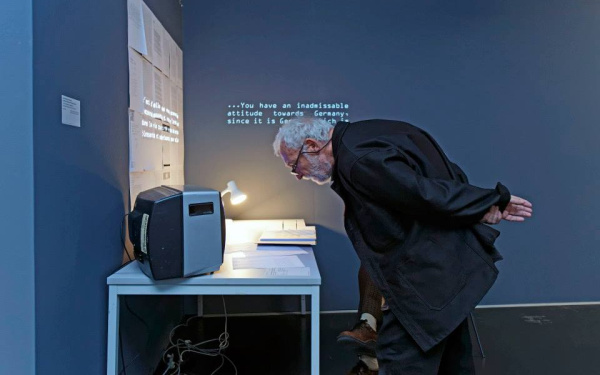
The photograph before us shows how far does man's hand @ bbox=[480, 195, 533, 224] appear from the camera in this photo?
4.41 ft

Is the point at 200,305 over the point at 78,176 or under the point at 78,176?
under

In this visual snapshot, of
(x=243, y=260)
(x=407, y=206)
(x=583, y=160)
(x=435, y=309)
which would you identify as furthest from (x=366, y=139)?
(x=583, y=160)

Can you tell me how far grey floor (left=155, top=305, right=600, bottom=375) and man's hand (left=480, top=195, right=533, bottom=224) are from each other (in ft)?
3.76

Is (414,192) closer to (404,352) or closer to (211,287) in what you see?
(404,352)

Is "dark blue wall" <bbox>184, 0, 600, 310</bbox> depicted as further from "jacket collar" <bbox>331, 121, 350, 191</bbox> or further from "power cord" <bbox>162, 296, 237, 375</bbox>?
"jacket collar" <bbox>331, 121, 350, 191</bbox>

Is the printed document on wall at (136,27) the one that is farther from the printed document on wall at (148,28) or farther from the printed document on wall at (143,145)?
the printed document on wall at (143,145)

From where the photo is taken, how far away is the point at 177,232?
146 centimetres

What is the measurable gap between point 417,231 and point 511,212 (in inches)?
→ 13.0

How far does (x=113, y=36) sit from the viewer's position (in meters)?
1.66

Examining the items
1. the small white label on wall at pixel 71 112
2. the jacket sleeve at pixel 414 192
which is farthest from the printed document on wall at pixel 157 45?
the jacket sleeve at pixel 414 192

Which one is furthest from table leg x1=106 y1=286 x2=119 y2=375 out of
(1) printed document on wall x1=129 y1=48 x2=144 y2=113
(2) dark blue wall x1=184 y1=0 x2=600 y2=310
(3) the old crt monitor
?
(2) dark blue wall x1=184 y1=0 x2=600 y2=310

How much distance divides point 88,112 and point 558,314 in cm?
312

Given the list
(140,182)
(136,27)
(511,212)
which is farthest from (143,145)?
(511,212)

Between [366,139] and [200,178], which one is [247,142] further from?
[366,139]
